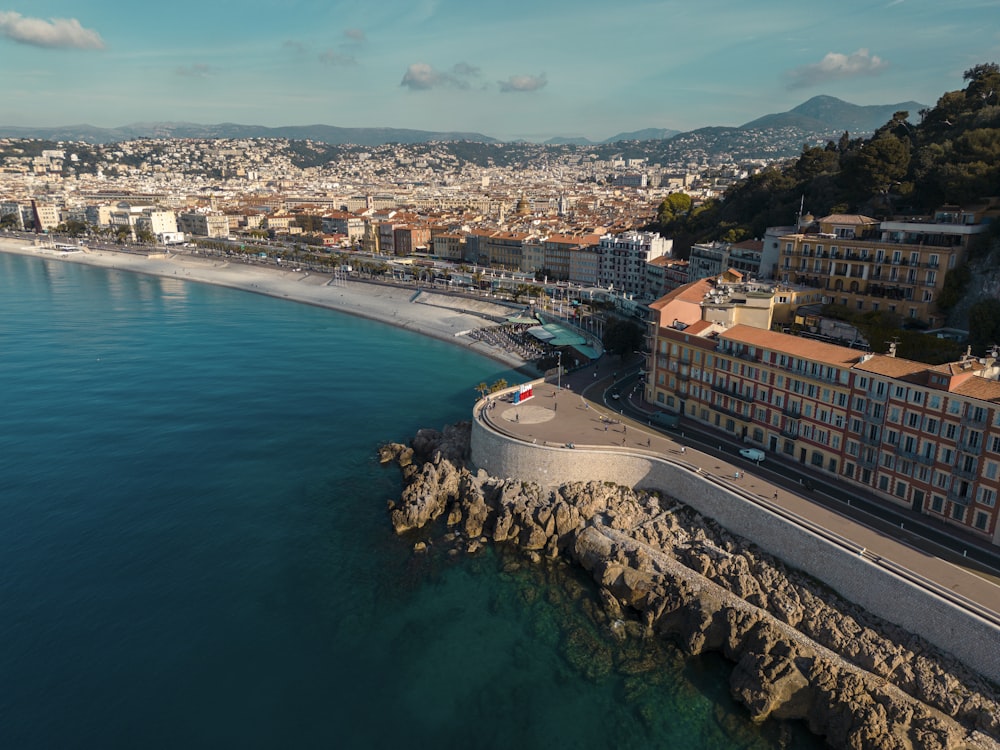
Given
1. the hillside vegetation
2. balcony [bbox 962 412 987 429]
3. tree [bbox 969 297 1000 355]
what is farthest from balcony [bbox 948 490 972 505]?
the hillside vegetation

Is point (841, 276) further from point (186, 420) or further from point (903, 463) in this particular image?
point (186, 420)

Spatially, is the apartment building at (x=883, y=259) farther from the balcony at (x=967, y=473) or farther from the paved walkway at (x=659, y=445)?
the balcony at (x=967, y=473)

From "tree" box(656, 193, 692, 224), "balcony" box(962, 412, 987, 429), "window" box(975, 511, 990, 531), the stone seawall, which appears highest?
"tree" box(656, 193, 692, 224)

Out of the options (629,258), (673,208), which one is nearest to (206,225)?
(673,208)

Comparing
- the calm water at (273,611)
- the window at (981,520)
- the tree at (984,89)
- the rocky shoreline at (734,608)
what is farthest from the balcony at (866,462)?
the tree at (984,89)

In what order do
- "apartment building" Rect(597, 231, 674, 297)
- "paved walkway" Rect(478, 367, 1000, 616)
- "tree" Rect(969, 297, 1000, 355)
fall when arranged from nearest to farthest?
"paved walkway" Rect(478, 367, 1000, 616)
"tree" Rect(969, 297, 1000, 355)
"apartment building" Rect(597, 231, 674, 297)

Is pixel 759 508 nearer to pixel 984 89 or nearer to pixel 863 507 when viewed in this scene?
pixel 863 507

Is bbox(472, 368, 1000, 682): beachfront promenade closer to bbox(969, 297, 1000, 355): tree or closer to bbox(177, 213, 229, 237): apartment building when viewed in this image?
bbox(969, 297, 1000, 355): tree
